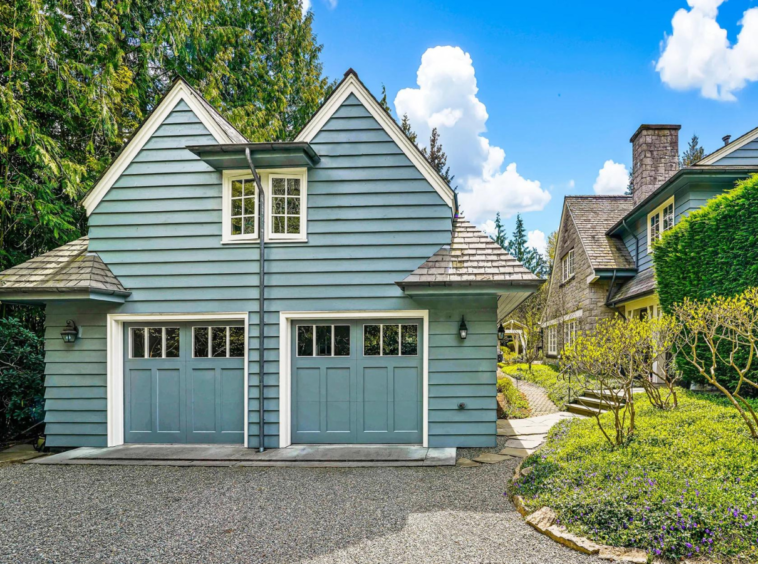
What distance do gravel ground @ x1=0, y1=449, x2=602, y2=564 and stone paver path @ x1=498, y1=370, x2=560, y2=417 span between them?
5004 millimetres

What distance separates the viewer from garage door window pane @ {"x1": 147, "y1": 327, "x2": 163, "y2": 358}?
703 cm

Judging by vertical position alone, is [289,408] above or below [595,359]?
below

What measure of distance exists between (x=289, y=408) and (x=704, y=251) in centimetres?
802

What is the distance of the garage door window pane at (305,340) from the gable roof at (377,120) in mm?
2957

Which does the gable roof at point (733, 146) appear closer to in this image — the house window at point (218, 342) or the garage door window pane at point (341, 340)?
the garage door window pane at point (341, 340)

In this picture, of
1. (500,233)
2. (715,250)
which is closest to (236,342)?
(715,250)

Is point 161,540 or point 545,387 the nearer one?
point 161,540

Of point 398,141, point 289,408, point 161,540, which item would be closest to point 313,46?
point 398,141

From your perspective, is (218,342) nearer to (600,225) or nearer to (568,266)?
(600,225)

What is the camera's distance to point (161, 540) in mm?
3795

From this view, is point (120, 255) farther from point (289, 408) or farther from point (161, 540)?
point (161, 540)

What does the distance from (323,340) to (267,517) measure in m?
2.99

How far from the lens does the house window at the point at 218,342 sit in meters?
6.92

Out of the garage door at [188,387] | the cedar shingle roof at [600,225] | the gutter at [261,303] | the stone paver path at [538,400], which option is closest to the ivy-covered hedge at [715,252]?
the stone paver path at [538,400]
